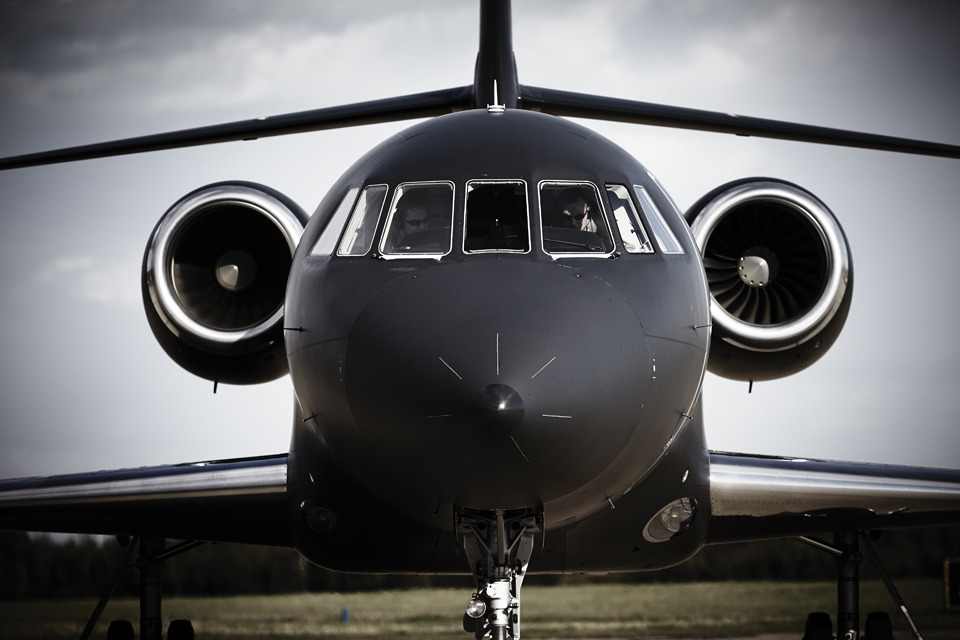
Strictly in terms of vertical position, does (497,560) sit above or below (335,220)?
below

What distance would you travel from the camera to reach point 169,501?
771 cm

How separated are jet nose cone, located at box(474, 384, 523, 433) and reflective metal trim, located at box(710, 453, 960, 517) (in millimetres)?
3683

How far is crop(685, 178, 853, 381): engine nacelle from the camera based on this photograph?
7973 mm

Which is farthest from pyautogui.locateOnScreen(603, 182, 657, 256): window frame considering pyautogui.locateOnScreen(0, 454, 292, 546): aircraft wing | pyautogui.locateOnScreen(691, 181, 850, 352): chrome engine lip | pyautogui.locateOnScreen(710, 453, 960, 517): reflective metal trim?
pyautogui.locateOnScreen(0, 454, 292, 546): aircraft wing

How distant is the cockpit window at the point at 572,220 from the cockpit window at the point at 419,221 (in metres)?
0.51

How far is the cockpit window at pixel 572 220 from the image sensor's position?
15.5 ft

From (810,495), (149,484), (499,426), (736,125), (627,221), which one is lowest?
(499,426)

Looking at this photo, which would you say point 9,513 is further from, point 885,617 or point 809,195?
point 885,617

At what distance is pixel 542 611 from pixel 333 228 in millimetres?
9560

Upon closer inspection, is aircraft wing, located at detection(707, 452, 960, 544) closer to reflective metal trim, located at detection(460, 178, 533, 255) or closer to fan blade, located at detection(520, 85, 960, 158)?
reflective metal trim, located at detection(460, 178, 533, 255)

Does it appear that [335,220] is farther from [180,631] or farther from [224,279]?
[180,631]

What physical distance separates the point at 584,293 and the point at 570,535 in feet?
8.62

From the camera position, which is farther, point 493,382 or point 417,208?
point 417,208

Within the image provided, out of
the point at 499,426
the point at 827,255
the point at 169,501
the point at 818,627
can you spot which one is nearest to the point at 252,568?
the point at 169,501
